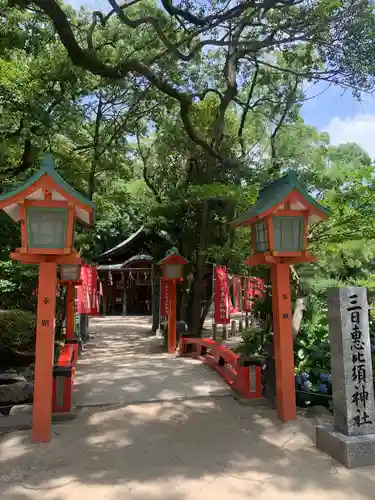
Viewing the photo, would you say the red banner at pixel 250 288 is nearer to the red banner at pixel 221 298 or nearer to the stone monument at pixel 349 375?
the red banner at pixel 221 298

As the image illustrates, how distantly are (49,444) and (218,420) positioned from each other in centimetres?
249

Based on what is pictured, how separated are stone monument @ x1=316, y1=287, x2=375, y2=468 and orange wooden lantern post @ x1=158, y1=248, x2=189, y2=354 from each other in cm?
842

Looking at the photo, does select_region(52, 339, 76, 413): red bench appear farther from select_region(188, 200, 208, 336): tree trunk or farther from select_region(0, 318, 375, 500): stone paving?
select_region(188, 200, 208, 336): tree trunk

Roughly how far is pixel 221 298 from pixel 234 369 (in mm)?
2961

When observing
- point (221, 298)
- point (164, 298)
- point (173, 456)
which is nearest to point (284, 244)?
point (173, 456)

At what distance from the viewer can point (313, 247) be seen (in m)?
9.84

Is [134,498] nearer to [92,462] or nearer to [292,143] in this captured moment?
[92,462]

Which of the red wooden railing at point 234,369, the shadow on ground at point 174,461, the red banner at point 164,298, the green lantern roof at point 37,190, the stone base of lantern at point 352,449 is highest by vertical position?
the green lantern roof at point 37,190

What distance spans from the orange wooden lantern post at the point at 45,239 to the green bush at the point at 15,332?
6.89m

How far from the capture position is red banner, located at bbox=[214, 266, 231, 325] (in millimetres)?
11009

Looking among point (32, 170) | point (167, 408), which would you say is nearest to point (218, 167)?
point (32, 170)

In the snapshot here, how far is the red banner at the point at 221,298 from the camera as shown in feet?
36.1

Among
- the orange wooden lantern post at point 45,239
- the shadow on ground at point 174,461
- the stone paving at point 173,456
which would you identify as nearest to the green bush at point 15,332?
the stone paving at point 173,456

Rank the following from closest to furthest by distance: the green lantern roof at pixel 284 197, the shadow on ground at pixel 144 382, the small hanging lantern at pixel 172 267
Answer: the green lantern roof at pixel 284 197, the shadow on ground at pixel 144 382, the small hanging lantern at pixel 172 267
